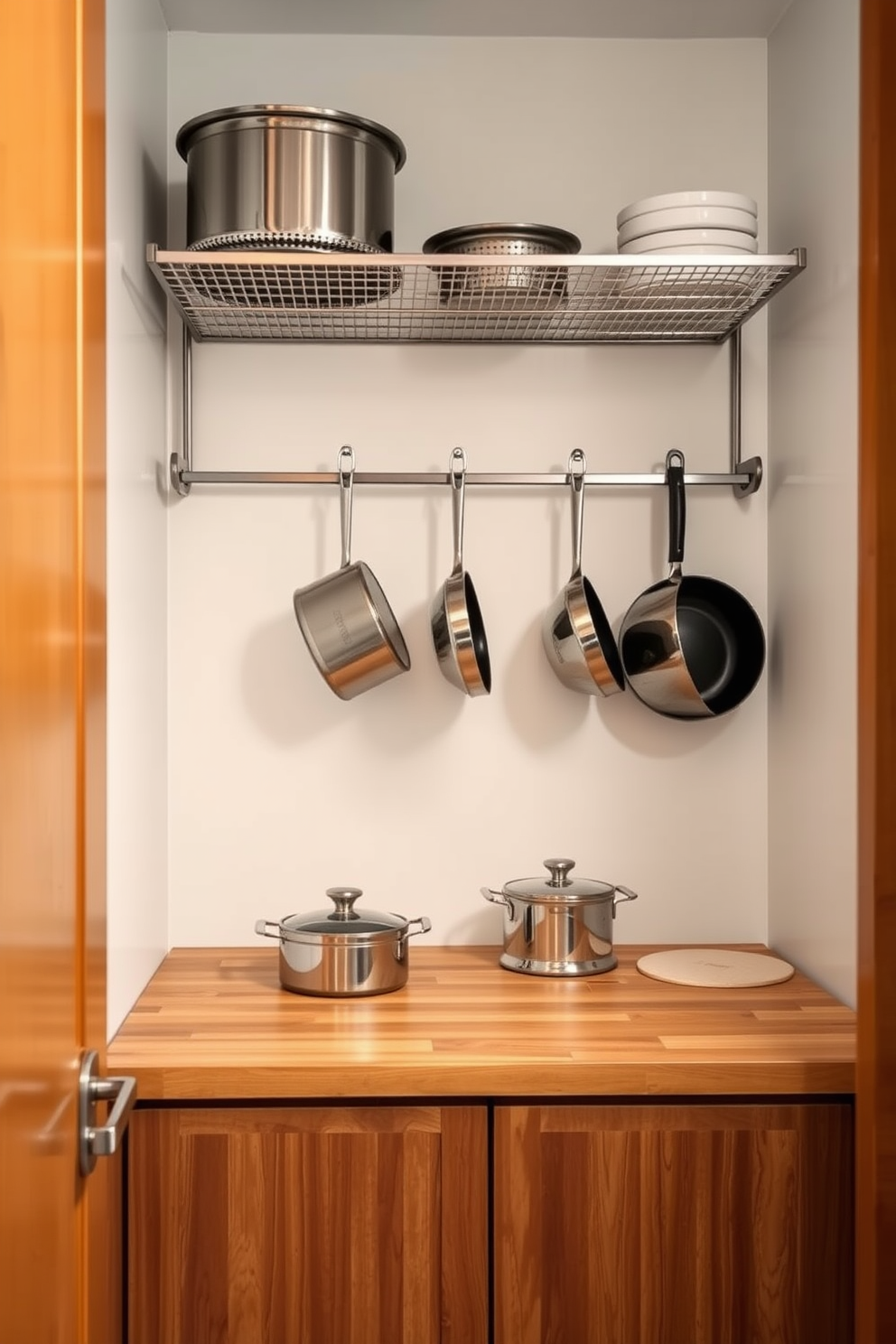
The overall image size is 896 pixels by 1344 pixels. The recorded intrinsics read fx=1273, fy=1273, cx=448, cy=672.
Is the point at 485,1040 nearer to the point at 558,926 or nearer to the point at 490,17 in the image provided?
the point at 558,926

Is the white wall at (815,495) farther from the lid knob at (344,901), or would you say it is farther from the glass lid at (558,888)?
the lid knob at (344,901)

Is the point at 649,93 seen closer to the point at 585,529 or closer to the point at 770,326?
the point at 770,326

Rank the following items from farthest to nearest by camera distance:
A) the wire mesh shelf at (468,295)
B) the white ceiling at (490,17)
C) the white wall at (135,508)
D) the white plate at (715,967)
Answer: the white ceiling at (490,17), the white plate at (715,967), the wire mesh shelf at (468,295), the white wall at (135,508)

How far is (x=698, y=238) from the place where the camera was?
5.52ft

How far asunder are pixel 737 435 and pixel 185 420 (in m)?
0.85

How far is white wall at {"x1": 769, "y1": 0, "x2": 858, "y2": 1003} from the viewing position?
164 centimetres

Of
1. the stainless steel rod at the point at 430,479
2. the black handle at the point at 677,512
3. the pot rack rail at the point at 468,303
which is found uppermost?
the pot rack rail at the point at 468,303

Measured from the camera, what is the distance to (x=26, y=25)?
0.91 metres

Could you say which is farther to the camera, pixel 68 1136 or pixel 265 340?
pixel 265 340

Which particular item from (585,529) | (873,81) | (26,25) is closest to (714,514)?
(585,529)

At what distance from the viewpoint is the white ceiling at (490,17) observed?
6.07 feet

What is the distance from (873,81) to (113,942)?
1.22m

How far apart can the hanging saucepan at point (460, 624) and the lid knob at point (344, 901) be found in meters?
0.34

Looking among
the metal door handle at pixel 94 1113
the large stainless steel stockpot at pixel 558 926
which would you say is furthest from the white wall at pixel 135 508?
the large stainless steel stockpot at pixel 558 926
